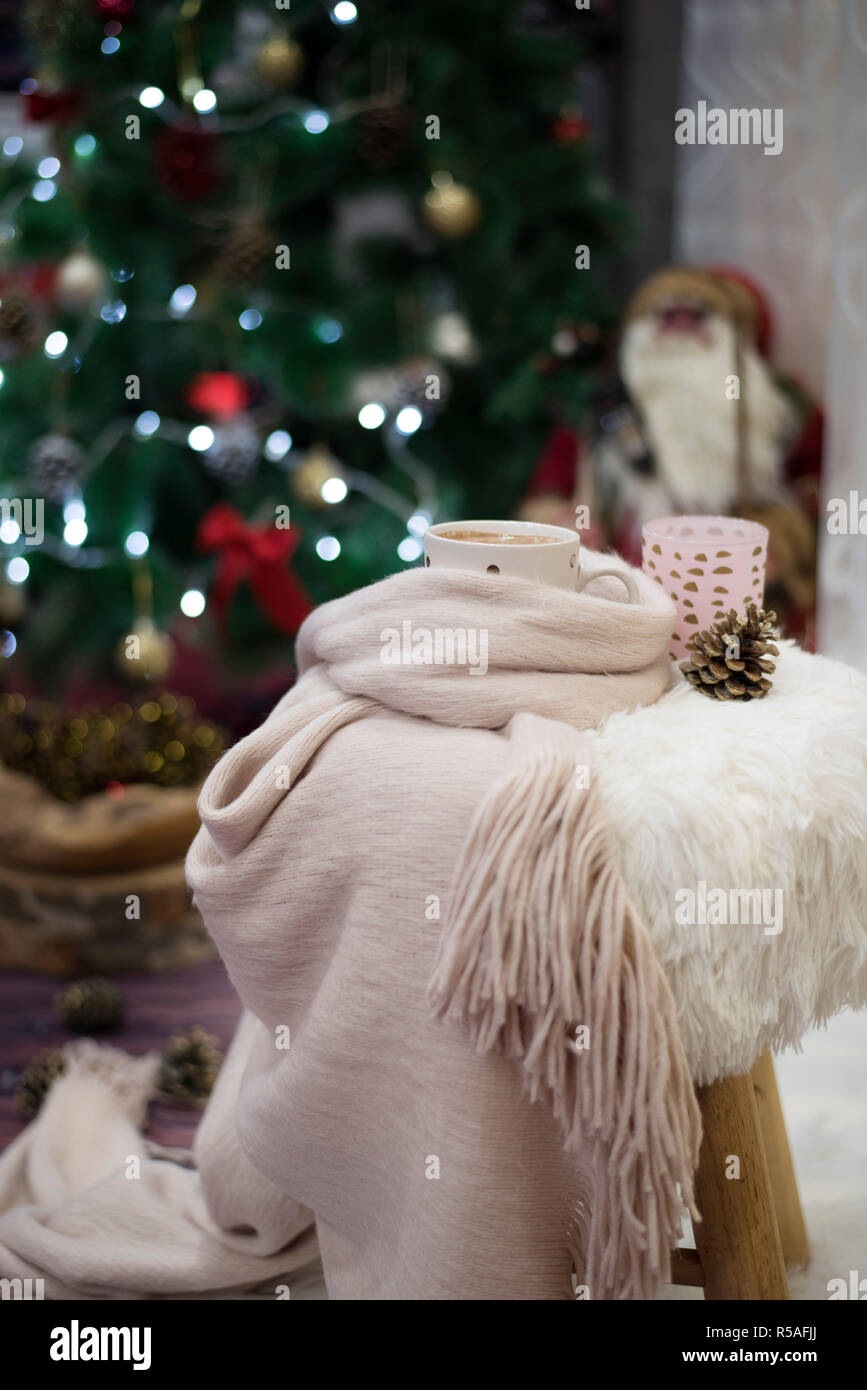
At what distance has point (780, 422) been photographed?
2145 mm

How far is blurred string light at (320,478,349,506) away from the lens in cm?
204

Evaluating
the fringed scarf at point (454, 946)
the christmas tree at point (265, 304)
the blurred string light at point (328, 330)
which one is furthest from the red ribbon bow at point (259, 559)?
the fringed scarf at point (454, 946)

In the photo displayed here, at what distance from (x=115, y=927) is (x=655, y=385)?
4.22 ft

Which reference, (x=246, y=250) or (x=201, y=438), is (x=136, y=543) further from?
(x=246, y=250)

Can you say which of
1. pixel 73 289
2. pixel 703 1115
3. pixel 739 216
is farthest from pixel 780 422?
pixel 703 1115

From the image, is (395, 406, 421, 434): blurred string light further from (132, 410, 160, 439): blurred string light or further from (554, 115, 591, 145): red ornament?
(554, 115, 591, 145): red ornament

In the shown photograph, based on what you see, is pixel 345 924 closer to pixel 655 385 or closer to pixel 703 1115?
pixel 703 1115

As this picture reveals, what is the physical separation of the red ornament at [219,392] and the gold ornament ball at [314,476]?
7.4 inches

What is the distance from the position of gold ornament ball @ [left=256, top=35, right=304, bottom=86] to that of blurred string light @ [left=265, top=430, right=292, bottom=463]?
55cm

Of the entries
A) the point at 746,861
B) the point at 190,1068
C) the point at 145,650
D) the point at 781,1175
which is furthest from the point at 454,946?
→ the point at 145,650

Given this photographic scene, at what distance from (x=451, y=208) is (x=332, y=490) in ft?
1.59

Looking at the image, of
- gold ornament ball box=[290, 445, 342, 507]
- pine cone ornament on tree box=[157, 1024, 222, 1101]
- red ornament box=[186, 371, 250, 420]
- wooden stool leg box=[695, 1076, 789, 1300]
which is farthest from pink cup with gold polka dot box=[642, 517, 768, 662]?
red ornament box=[186, 371, 250, 420]

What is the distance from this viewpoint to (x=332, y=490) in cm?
204

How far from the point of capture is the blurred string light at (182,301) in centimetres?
201
